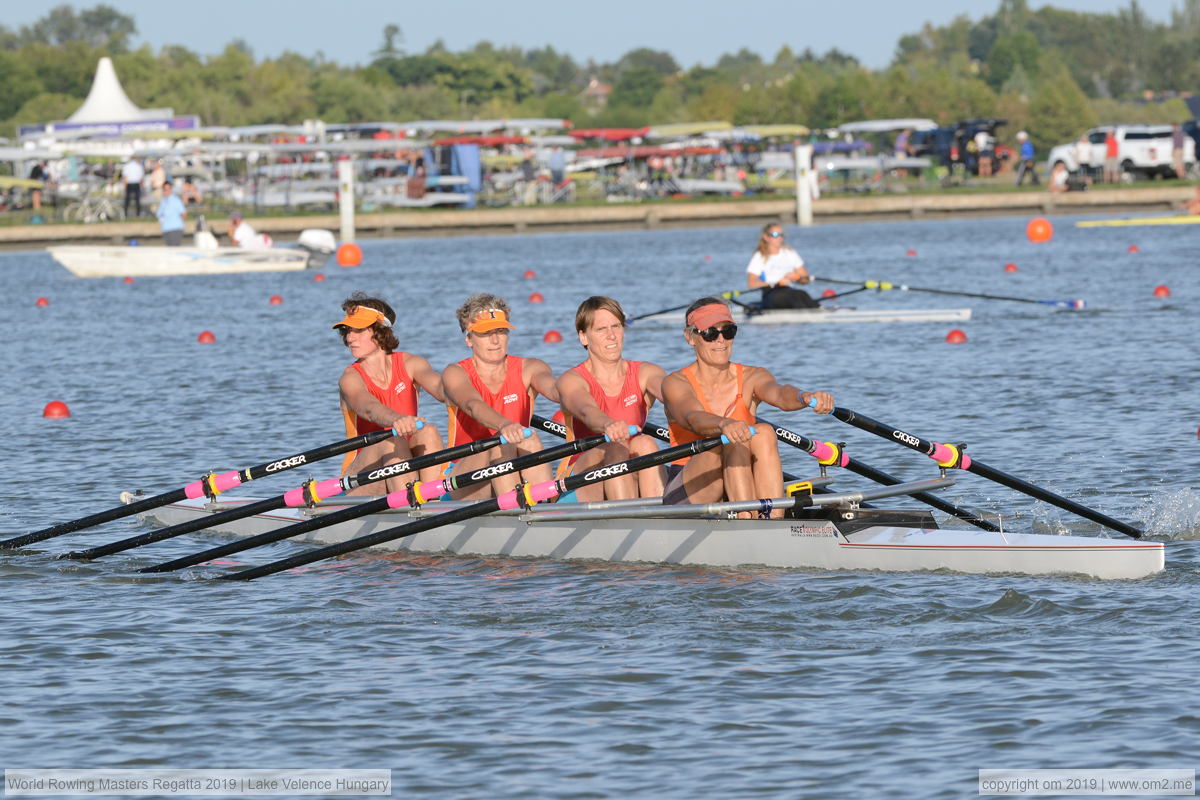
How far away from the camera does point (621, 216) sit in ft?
176

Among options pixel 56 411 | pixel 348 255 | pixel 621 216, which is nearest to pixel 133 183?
pixel 348 255

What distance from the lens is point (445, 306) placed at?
30812 millimetres

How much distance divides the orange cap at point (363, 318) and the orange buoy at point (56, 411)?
762cm

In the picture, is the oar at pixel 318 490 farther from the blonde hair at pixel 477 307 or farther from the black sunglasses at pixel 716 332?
the black sunglasses at pixel 716 332

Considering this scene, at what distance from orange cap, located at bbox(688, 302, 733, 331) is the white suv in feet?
147

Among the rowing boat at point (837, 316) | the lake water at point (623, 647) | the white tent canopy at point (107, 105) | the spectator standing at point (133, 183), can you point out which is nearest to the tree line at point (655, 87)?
the white tent canopy at point (107, 105)

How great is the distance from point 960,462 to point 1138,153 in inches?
1838

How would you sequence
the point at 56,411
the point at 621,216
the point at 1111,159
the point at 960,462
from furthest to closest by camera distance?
the point at 1111,159
the point at 621,216
the point at 56,411
the point at 960,462

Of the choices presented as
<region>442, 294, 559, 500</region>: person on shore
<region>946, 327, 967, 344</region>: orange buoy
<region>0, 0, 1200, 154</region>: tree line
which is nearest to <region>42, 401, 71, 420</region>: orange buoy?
<region>442, 294, 559, 500</region>: person on shore

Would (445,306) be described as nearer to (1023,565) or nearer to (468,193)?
(1023,565)

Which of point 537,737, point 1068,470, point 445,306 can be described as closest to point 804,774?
point 537,737

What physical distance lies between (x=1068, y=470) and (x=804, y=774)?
22.7 ft

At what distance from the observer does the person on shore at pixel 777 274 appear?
2316cm

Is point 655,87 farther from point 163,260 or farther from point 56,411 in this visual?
point 56,411
